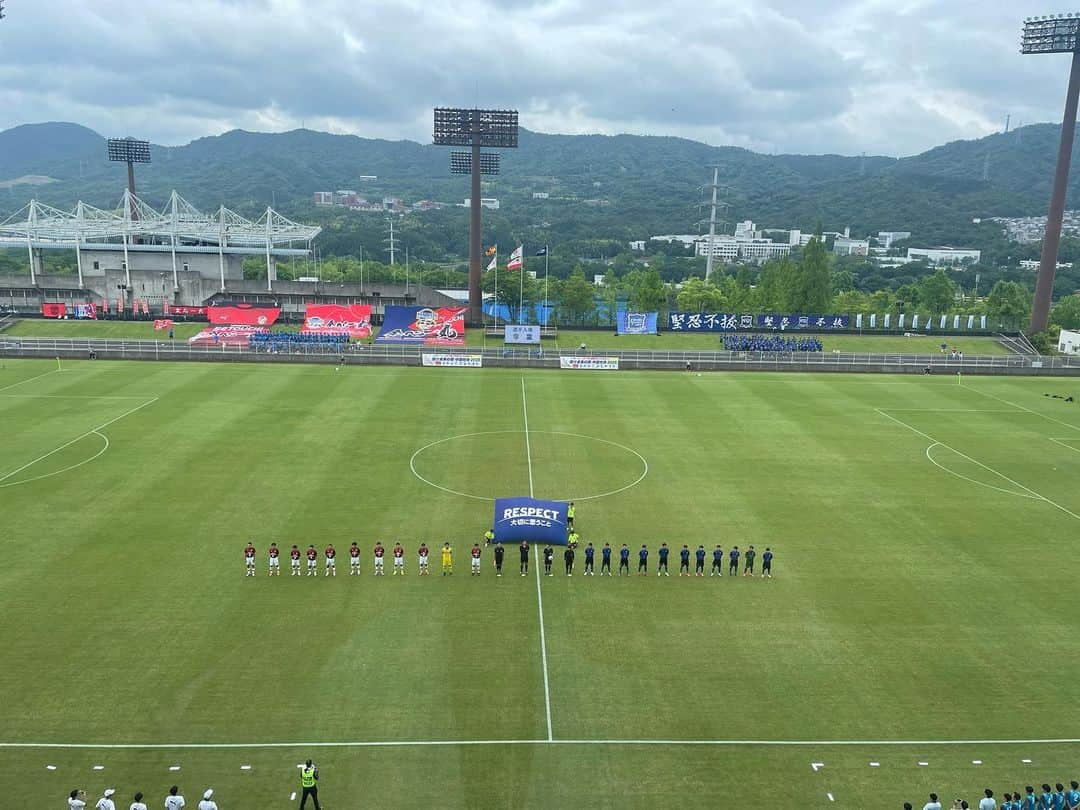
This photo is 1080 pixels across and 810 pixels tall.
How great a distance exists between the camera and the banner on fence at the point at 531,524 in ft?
84.7

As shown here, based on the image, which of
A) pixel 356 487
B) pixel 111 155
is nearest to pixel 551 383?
pixel 356 487

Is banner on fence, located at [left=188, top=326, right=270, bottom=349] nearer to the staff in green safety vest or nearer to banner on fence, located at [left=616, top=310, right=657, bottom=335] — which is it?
banner on fence, located at [left=616, top=310, right=657, bottom=335]

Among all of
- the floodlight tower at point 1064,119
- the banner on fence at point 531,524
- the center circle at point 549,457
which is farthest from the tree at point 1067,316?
the banner on fence at point 531,524

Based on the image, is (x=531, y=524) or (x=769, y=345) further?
(x=769, y=345)

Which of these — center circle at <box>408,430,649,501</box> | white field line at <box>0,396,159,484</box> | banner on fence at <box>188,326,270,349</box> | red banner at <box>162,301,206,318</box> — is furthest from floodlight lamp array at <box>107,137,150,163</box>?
center circle at <box>408,430,649,501</box>

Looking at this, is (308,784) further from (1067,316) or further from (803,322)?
(1067,316)

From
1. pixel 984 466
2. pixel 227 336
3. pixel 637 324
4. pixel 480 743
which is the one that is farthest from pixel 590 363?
pixel 480 743

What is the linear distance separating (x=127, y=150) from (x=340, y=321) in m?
60.1

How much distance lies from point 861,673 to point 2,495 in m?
31.2

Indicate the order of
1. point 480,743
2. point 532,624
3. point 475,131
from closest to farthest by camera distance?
point 480,743 → point 532,624 → point 475,131

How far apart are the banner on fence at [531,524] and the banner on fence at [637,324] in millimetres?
55470

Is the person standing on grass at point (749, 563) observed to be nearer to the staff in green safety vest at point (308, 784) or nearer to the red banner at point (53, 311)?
the staff in green safety vest at point (308, 784)

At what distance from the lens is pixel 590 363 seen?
2391 inches

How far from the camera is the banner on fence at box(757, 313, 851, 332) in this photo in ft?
263
